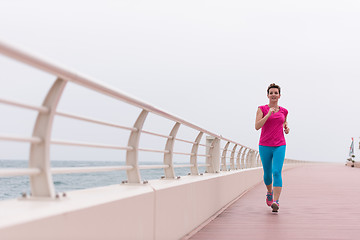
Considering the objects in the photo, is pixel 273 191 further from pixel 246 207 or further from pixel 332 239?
pixel 332 239

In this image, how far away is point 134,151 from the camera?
4.85 metres

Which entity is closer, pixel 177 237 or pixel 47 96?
pixel 47 96

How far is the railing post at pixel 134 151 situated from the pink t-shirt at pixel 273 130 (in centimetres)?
368

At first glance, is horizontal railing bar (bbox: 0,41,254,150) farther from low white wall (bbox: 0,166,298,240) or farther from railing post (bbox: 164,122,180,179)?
railing post (bbox: 164,122,180,179)

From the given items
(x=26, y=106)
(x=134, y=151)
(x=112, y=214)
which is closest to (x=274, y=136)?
(x=134, y=151)

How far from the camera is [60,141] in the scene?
129 inches

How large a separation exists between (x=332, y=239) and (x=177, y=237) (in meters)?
1.69

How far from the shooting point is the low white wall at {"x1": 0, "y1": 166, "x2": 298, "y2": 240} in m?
2.55

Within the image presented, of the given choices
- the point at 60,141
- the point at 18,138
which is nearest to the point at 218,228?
the point at 60,141

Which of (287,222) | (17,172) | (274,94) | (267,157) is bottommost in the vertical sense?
(287,222)

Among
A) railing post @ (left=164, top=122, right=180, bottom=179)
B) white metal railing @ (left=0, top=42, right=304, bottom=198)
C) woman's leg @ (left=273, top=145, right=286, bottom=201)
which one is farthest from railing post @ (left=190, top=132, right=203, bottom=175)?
white metal railing @ (left=0, top=42, right=304, bottom=198)

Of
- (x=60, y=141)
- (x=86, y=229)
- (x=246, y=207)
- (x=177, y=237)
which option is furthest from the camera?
(x=246, y=207)

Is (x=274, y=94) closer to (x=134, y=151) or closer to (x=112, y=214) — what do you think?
(x=134, y=151)

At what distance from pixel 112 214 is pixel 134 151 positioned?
1.37m
